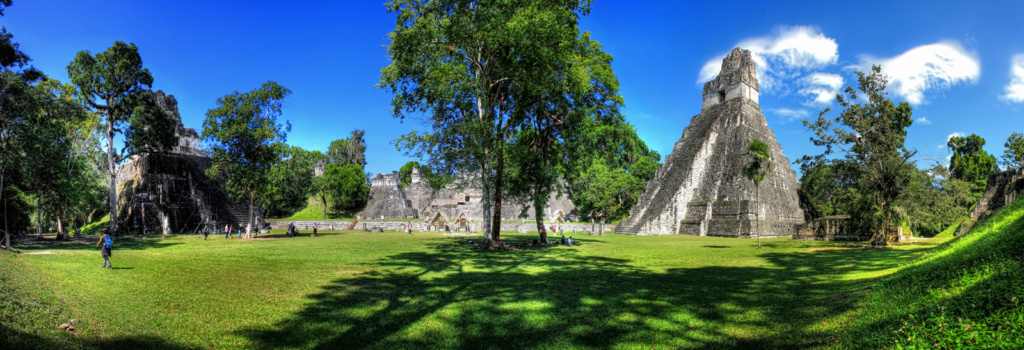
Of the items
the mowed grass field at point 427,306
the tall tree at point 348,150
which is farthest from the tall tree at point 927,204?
the tall tree at point 348,150

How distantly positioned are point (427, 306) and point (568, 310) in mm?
2411

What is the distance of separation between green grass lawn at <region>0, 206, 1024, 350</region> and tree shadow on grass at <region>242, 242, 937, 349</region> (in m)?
0.03

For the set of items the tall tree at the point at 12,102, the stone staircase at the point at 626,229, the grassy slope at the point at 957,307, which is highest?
the tall tree at the point at 12,102

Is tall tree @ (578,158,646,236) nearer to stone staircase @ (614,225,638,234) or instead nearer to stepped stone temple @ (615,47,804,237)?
stepped stone temple @ (615,47,804,237)

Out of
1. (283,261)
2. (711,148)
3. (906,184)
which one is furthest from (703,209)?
(283,261)

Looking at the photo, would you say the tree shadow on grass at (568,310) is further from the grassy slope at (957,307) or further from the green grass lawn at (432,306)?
the grassy slope at (957,307)

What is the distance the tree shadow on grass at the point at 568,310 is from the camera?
18.5ft

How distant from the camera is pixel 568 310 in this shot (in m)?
7.23

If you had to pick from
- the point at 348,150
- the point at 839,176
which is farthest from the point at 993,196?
the point at 348,150

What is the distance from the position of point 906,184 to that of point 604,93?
46.1ft

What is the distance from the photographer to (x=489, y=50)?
61.5 feet

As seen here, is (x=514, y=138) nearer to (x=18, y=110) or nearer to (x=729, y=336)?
(x=729, y=336)

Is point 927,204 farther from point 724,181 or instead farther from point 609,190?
point 609,190

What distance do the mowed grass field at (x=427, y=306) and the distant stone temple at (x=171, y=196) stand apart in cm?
2707
